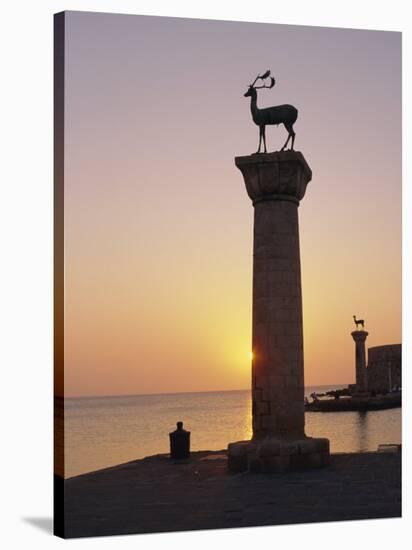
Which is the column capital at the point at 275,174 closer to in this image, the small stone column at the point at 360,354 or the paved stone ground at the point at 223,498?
the paved stone ground at the point at 223,498

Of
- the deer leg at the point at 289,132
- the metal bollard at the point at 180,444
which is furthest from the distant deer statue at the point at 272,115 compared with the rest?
the metal bollard at the point at 180,444

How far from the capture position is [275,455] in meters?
18.6

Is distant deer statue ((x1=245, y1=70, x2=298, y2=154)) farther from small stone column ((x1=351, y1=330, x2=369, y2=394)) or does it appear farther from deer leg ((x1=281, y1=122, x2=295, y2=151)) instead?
small stone column ((x1=351, y1=330, x2=369, y2=394))

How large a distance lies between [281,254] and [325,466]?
346cm

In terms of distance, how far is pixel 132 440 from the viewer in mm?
69125

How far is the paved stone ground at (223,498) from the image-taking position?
50.0 ft

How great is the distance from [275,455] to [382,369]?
2050 inches

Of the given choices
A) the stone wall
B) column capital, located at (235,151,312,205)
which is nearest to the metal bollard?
column capital, located at (235,151,312,205)

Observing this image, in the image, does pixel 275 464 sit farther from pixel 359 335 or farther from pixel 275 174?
pixel 359 335

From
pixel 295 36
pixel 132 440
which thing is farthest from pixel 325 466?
pixel 132 440

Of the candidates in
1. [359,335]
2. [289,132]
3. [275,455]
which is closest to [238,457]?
[275,455]

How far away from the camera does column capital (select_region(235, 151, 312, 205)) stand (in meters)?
18.7

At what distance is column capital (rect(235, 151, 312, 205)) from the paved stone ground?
4.43m

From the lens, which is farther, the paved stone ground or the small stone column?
the small stone column
